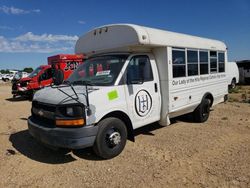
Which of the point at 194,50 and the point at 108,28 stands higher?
the point at 108,28

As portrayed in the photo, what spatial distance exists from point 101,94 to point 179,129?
3.22m

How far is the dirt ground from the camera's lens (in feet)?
13.5

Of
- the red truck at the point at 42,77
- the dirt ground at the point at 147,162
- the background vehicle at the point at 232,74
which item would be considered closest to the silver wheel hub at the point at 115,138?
the dirt ground at the point at 147,162

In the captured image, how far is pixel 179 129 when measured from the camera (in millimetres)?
7031

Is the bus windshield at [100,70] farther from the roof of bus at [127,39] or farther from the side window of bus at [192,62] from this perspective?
the side window of bus at [192,62]

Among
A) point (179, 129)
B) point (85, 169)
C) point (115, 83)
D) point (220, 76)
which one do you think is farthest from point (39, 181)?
point (220, 76)

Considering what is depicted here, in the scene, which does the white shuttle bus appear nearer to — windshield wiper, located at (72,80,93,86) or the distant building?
windshield wiper, located at (72,80,93,86)

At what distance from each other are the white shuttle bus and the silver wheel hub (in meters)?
0.02

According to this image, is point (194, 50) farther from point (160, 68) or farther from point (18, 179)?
point (18, 179)

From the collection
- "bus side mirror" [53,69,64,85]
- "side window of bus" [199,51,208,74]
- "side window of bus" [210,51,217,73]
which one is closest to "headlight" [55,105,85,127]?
"bus side mirror" [53,69,64,85]

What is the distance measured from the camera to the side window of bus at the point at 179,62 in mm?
6359

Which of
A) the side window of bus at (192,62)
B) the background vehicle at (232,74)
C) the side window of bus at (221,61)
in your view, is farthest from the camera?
the background vehicle at (232,74)

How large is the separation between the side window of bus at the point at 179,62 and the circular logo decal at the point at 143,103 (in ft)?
3.73

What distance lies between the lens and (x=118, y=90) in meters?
5.06
